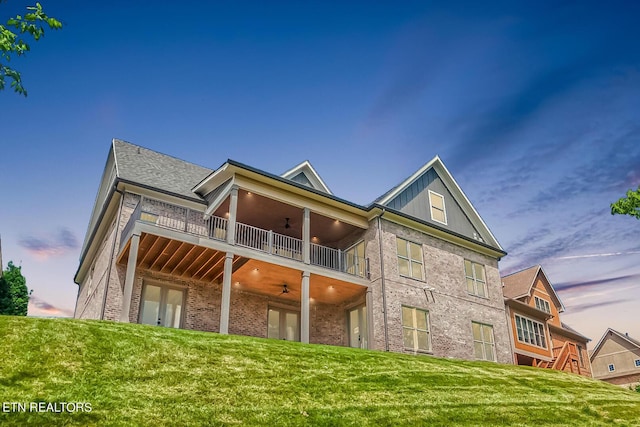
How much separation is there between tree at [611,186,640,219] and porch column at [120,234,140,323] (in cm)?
1746

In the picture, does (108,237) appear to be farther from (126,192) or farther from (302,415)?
(302,415)

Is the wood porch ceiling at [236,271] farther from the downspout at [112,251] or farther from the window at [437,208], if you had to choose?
the window at [437,208]

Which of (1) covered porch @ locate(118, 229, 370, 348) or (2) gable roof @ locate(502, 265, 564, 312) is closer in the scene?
(1) covered porch @ locate(118, 229, 370, 348)

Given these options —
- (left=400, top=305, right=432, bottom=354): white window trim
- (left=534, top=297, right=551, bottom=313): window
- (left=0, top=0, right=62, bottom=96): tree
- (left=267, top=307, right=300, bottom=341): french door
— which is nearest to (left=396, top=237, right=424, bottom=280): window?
(left=400, top=305, right=432, bottom=354): white window trim

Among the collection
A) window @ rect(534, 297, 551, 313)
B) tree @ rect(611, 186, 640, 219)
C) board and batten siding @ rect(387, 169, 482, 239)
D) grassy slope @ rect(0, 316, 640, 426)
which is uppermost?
board and batten siding @ rect(387, 169, 482, 239)

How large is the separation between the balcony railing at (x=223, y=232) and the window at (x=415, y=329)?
2.47 meters

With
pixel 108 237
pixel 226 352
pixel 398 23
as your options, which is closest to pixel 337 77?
pixel 398 23

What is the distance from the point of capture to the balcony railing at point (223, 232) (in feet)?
57.5

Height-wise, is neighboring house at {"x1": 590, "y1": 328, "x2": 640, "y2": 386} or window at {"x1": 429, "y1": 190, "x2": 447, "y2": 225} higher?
window at {"x1": 429, "y1": 190, "x2": 447, "y2": 225}

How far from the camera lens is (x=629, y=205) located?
18328 millimetres

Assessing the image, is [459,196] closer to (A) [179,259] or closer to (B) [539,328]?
(B) [539,328]

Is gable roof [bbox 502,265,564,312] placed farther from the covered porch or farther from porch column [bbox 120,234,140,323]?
porch column [bbox 120,234,140,323]

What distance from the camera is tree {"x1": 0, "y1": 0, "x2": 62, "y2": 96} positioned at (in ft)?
23.5

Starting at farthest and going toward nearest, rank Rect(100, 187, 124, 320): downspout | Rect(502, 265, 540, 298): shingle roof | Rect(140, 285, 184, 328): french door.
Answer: Rect(502, 265, 540, 298): shingle roof < Rect(140, 285, 184, 328): french door < Rect(100, 187, 124, 320): downspout
